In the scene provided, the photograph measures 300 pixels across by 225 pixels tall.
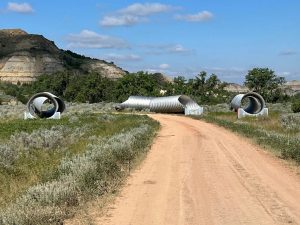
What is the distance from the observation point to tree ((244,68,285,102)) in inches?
3856

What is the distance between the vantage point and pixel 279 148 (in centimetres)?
2245

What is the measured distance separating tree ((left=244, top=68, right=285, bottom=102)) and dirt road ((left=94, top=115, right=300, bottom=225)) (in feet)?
259

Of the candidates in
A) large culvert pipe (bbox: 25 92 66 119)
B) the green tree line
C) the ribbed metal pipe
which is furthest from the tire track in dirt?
the green tree line

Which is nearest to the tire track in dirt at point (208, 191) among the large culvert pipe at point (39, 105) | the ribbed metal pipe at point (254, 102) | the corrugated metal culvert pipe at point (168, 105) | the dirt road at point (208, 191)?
the dirt road at point (208, 191)

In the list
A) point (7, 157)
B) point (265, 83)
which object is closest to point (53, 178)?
point (7, 157)

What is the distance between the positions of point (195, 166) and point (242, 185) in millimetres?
3628

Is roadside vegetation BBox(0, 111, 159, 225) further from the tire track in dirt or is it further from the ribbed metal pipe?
the ribbed metal pipe

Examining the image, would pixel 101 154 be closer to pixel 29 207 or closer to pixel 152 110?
pixel 29 207

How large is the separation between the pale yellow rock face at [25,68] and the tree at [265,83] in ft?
351

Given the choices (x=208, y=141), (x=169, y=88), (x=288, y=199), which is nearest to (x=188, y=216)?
(x=288, y=199)

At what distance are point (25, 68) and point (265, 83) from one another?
117 metres

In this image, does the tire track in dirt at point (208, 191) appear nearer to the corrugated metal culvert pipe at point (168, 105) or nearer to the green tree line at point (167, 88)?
the corrugated metal culvert pipe at point (168, 105)

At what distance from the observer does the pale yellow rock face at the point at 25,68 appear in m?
193

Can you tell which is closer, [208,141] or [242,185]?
[242,185]
